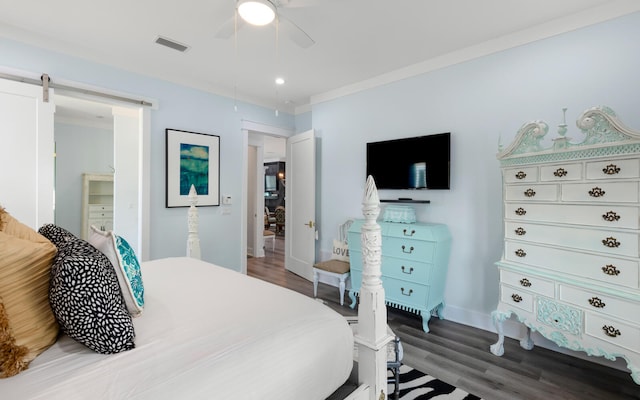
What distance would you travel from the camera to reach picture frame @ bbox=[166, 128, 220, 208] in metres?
3.58

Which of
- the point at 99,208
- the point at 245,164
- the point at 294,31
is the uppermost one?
the point at 294,31

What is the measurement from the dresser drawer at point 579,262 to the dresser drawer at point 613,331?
235mm

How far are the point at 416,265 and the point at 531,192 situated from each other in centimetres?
115

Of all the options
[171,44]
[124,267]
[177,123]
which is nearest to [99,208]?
[177,123]

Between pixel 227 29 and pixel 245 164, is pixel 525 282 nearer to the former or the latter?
pixel 227 29

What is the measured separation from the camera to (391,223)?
3.17 meters

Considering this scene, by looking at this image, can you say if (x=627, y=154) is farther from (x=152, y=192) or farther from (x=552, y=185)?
(x=152, y=192)

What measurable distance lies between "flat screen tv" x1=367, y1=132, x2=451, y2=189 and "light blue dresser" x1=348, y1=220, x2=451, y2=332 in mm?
502

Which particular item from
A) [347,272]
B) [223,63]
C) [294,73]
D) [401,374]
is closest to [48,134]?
[223,63]

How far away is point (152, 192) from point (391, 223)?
2.74 meters

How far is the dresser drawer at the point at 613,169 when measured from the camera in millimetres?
1759

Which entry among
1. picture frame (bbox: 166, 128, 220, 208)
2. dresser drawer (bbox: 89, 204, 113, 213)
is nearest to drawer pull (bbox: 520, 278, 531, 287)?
picture frame (bbox: 166, 128, 220, 208)

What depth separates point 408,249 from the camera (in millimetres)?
2938

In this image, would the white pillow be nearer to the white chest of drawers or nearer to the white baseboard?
the white chest of drawers
